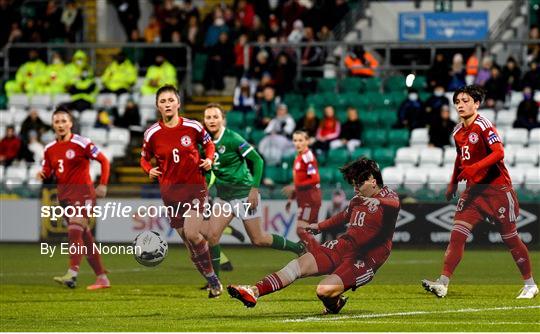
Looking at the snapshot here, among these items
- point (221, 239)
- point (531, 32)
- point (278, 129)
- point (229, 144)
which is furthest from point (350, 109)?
point (221, 239)

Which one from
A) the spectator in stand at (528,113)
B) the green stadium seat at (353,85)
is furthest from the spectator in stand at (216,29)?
the spectator in stand at (528,113)

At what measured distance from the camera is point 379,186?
41.3 feet

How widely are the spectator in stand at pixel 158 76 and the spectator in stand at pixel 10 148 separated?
2751 mm

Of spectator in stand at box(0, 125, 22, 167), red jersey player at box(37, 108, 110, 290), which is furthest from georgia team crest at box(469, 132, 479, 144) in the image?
spectator in stand at box(0, 125, 22, 167)

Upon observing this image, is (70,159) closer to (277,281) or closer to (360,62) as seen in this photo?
(277,281)

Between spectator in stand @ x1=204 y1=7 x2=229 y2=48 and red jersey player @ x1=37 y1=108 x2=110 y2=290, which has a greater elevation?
spectator in stand @ x1=204 y1=7 x2=229 y2=48

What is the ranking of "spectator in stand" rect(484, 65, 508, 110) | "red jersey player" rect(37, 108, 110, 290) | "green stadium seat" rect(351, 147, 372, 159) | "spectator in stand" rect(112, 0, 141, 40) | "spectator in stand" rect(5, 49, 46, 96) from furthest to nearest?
"spectator in stand" rect(112, 0, 141, 40), "spectator in stand" rect(5, 49, 46, 96), "spectator in stand" rect(484, 65, 508, 110), "green stadium seat" rect(351, 147, 372, 159), "red jersey player" rect(37, 108, 110, 290)

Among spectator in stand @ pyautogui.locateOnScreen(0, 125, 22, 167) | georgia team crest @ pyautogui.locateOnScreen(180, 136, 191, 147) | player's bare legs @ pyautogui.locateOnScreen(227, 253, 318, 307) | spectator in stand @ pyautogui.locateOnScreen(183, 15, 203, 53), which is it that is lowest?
spectator in stand @ pyautogui.locateOnScreen(0, 125, 22, 167)

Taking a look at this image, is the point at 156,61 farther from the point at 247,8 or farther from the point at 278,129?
the point at 278,129

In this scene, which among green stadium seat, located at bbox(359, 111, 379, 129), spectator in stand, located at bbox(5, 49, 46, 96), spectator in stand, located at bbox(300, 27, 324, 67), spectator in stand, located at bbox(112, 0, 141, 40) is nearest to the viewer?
green stadium seat, located at bbox(359, 111, 379, 129)

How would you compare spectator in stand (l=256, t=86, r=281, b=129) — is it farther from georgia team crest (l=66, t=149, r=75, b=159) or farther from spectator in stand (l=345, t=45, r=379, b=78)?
georgia team crest (l=66, t=149, r=75, b=159)

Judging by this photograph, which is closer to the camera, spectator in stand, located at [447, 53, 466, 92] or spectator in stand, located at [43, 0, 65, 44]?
spectator in stand, located at [447, 53, 466, 92]

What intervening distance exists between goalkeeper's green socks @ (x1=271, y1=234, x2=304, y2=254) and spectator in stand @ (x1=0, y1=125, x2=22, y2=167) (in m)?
13.9

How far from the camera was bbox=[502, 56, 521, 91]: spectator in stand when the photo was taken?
2550 cm
